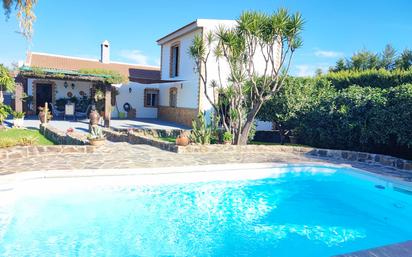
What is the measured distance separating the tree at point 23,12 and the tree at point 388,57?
42.0 metres

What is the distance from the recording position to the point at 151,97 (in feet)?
92.9

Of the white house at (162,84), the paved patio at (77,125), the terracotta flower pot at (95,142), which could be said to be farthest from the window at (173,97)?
the terracotta flower pot at (95,142)

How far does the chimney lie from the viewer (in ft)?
104

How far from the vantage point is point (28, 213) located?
6.41 m

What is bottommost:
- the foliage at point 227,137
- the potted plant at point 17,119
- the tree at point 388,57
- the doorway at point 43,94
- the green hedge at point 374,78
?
the foliage at point 227,137

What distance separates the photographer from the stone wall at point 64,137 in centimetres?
1193

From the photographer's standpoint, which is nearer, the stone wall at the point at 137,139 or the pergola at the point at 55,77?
the stone wall at the point at 137,139

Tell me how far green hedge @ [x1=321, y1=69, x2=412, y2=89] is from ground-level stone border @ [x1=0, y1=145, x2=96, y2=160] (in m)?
16.1

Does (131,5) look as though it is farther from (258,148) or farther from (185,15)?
(258,148)

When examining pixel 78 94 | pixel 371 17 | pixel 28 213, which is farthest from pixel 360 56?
pixel 28 213

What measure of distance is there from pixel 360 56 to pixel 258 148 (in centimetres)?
3416

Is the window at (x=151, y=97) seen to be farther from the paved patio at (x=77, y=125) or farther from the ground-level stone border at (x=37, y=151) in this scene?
the ground-level stone border at (x=37, y=151)

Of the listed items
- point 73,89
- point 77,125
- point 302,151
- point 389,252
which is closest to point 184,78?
point 77,125

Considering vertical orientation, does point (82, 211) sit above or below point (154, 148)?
below
